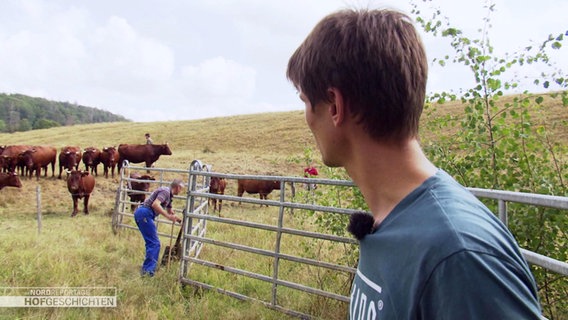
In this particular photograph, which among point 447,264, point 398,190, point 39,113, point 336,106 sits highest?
point 39,113

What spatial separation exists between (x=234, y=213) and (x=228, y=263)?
6791 millimetres

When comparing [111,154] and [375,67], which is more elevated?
[375,67]

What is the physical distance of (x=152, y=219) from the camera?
7012 mm

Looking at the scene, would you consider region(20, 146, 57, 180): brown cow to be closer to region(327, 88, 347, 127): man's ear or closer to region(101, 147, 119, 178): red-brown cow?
region(101, 147, 119, 178): red-brown cow

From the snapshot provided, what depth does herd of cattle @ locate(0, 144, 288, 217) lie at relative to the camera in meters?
13.4

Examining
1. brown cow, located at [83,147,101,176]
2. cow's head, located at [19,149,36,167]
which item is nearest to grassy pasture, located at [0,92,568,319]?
cow's head, located at [19,149,36,167]

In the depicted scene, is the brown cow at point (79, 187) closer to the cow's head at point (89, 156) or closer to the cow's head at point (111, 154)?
the cow's head at point (111, 154)

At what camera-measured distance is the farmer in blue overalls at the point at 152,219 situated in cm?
658

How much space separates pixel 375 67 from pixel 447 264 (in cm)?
50

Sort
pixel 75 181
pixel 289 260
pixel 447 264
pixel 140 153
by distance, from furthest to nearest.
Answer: pixel 140 153 < pixel 75 181 < pixel 289 260 < pixel 447 264

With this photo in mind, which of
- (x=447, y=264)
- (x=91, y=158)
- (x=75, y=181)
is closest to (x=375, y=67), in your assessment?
(x=447, y=264)

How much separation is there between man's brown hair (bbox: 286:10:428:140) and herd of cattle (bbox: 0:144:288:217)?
8986 millimetres

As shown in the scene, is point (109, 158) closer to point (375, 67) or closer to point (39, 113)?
point (375, 67)

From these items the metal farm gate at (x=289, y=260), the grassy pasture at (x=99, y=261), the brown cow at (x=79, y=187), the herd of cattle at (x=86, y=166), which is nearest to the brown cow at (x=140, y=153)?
the herd of cattle at (x=86, y=166)
